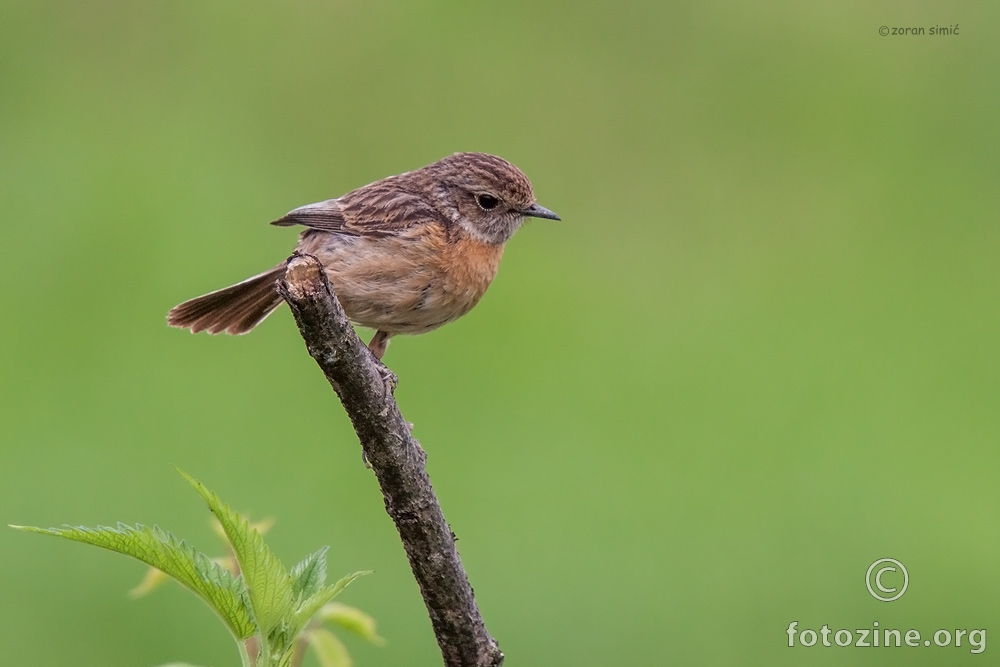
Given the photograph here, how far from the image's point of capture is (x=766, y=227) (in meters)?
13.8

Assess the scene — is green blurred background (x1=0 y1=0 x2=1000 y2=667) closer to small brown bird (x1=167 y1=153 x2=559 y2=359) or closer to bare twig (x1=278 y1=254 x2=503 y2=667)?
small brown bird (x1=167 y1=153 x2=559 y2=359)

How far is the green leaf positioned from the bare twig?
0.80m

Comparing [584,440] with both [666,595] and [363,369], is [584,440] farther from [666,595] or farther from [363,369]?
[363,369]

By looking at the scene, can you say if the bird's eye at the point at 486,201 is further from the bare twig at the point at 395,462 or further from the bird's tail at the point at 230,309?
the bare twig at the point at 395,462

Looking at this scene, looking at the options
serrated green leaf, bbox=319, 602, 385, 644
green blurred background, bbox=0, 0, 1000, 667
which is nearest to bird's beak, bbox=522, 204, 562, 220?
green blurred background, bbox=0, 0, 1000, 667

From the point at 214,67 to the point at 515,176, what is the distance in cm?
854

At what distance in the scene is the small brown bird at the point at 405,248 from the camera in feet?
17.9

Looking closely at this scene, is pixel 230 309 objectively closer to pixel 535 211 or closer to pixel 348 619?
pixel 535 211

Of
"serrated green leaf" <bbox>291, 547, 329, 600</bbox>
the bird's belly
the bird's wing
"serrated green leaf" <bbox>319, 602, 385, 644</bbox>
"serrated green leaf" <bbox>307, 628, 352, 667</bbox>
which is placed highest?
the bird's wing

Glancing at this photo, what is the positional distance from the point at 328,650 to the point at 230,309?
2.98 metres

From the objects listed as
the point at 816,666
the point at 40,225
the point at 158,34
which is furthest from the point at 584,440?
the point at 158,34

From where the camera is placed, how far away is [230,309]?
5.79m

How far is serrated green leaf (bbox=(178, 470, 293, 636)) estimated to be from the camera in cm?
237

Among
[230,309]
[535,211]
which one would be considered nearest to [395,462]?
[230,309]
